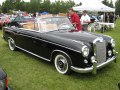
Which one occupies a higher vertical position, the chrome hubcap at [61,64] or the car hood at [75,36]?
the car hood at [75,36]

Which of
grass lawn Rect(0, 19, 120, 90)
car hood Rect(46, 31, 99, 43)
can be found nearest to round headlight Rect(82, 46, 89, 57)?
car hood Rect(46, 31, 99, 43)

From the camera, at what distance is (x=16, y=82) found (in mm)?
5211

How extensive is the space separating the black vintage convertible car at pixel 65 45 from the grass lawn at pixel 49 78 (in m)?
0.32

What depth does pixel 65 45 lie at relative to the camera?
5.38 metres

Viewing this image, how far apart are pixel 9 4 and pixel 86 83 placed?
8351 cm

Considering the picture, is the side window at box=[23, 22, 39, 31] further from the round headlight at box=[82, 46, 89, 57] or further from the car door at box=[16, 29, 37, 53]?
the round headlight at box=[82, 46, 89, 57]

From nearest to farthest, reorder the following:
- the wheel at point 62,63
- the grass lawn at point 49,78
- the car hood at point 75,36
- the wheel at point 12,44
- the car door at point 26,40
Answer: the grass lawn at point 49,78
the wheel at point 62,63
the car hood at point 75,36
the car door at point 26,40
the wheel at point 12,44

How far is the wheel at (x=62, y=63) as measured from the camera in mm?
5391

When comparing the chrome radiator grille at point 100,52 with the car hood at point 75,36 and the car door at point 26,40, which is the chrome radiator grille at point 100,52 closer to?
the car hood at point 75,36

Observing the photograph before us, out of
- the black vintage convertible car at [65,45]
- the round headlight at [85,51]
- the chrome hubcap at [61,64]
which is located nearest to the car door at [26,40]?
the black vintage convertible car at [65,45]

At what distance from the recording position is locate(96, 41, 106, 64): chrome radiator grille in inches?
216

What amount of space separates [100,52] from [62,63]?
1070 millimetres

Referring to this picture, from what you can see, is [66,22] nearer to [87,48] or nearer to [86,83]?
[87,48]

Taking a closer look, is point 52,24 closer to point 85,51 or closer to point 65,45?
point 65,45
